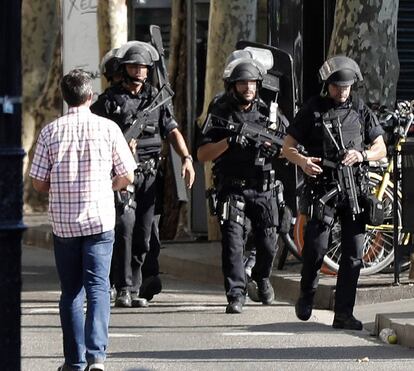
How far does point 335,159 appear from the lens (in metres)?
10.8

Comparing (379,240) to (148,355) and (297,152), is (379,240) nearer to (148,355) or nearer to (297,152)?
(297,152)

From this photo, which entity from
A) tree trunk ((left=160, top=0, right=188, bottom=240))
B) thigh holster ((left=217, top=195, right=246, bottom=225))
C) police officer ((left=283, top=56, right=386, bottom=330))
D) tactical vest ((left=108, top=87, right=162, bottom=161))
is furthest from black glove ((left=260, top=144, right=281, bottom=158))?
tree trunk ((left=160, top=0, right=188, bottom=240))

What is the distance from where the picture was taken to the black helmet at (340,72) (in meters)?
10.7

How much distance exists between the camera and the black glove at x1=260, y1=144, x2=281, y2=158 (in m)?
11.8

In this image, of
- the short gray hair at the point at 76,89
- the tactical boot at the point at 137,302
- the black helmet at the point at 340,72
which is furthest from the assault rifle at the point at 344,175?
the short gray hair at the point at 76,89

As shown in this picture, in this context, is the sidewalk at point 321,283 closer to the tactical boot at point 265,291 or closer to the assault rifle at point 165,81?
the tactical boot at point 265,291

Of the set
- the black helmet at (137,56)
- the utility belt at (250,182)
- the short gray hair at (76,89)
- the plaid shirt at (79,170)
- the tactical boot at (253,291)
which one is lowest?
the tactical boot at (253,291)

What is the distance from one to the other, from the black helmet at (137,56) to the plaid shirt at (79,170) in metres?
3.23

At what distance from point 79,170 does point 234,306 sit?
352 centimetres

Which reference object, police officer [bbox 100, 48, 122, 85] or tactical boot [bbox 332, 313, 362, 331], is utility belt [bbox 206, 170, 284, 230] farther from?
tactical boot [bbox 332, 313, 362, 331]

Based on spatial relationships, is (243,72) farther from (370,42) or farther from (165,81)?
(370,42)

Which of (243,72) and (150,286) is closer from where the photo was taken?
(243,72)

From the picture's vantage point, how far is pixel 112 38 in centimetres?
1723

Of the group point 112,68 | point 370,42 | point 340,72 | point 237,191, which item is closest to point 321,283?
point 237,191
